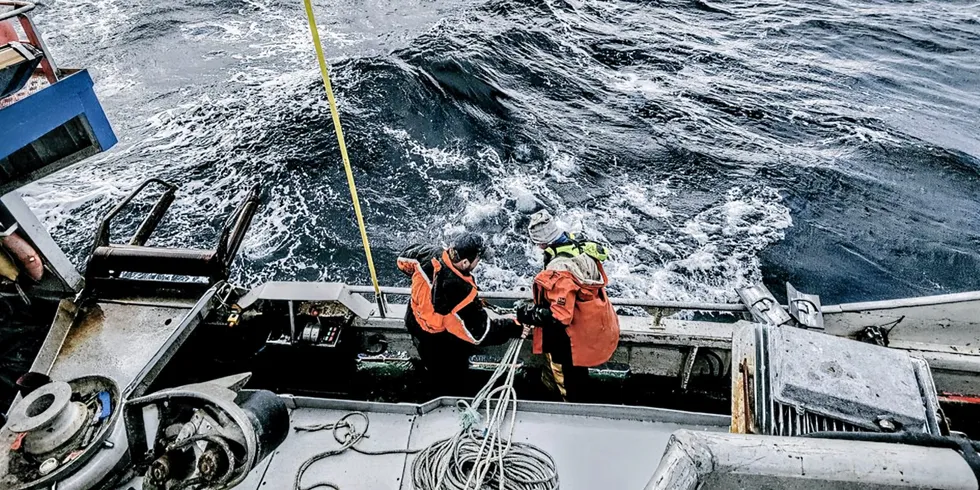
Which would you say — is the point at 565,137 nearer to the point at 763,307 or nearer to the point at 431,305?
the point at 763,307

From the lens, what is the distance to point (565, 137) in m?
9.85

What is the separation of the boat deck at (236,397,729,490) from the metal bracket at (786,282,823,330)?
146cm

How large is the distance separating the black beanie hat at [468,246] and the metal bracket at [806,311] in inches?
97.4

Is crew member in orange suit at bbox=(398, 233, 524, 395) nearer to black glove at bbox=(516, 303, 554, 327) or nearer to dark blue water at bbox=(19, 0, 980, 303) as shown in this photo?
black glove at bbox=(516, 303, 554, 327)

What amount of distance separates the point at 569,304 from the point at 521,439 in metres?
0.85

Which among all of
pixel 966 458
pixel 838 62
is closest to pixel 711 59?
pixel 838 62

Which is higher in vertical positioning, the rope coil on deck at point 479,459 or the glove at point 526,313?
the glove at point 526,313

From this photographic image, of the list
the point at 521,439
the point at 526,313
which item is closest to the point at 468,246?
the point at 526,313

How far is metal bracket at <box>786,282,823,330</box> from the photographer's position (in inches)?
159

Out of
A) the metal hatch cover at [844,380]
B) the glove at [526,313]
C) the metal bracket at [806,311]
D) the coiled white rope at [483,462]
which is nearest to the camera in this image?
the metal hatch cover at [844,380]

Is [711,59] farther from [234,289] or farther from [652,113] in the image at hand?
[234,289]

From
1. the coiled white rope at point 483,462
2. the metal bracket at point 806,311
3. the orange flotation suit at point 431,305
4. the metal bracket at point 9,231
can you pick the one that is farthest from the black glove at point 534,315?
the metal bracket at point 9,231

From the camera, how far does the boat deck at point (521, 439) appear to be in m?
2.83

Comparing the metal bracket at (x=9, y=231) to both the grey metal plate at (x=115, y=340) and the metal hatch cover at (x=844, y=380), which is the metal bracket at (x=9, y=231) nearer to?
the grey metal plate at (x=115, y=340)
